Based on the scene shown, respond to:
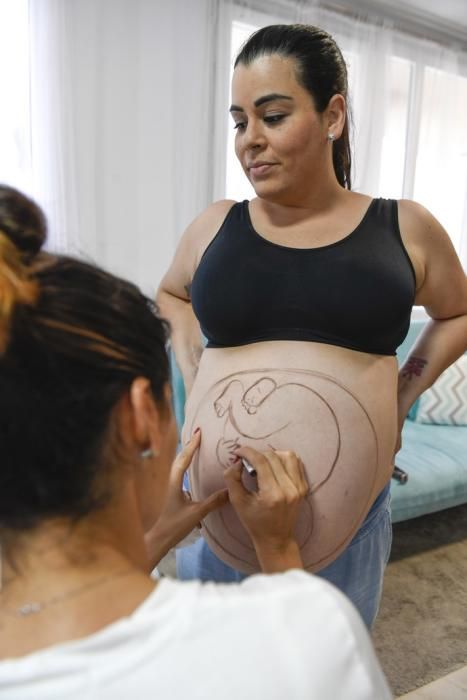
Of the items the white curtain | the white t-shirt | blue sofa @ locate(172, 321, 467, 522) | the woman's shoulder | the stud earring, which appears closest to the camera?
the white t-shirt

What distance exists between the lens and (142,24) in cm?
250

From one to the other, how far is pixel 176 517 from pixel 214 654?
44 cm

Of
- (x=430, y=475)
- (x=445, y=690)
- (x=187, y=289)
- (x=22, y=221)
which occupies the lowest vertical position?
(x=430, y=475)

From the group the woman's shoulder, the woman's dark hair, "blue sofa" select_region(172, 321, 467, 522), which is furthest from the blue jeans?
"blue sofa" select_region(172, 321, 467, 522)

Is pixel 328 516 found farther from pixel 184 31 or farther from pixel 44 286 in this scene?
pixel 184 31

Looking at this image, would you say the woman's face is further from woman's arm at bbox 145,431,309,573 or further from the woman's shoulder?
woman's arm at bbox 145,431,309,573

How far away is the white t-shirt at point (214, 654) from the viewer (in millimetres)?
446

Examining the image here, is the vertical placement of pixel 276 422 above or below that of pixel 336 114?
below

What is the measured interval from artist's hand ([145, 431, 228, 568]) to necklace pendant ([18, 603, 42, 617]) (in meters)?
0.35

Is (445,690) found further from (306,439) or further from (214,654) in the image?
(214,654)

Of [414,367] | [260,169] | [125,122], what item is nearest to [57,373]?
[260,169]

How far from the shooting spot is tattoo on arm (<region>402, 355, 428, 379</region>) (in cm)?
117

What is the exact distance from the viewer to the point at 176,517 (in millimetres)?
900

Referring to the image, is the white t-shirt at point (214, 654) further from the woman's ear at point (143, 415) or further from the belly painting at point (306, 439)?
the belly painting at point (306, 439)
